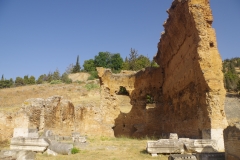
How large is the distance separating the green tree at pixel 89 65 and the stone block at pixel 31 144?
167 feet

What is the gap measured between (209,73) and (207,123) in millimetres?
2302

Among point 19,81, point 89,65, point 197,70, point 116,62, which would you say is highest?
point 89,65

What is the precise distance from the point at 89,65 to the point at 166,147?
5484 cm

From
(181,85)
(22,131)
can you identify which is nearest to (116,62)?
(181,85)

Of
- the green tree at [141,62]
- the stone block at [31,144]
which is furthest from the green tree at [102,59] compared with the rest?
the stone block at [31,144]

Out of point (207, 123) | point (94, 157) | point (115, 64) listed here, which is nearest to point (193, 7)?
point (207, 123)

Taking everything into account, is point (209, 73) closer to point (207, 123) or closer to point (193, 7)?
point (207, 123)

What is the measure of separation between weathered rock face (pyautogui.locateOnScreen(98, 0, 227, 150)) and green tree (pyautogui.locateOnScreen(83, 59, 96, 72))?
4260 centimetres

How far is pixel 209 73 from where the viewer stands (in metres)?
10.7

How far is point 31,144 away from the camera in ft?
32.4

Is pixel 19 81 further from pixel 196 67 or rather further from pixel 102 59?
pixel 196 67

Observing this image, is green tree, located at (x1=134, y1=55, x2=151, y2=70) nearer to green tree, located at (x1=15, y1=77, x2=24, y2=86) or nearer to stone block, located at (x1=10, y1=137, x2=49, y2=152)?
green tree, located at (x1=15, y1=77, x2=24, y2=86)

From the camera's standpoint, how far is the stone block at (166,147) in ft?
29.0

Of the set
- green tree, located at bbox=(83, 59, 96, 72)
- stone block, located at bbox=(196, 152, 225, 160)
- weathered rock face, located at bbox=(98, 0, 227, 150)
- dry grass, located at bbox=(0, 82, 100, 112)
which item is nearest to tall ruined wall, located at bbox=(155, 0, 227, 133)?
weathered rock face, located at bbox=(98, 0, 227, 150)
